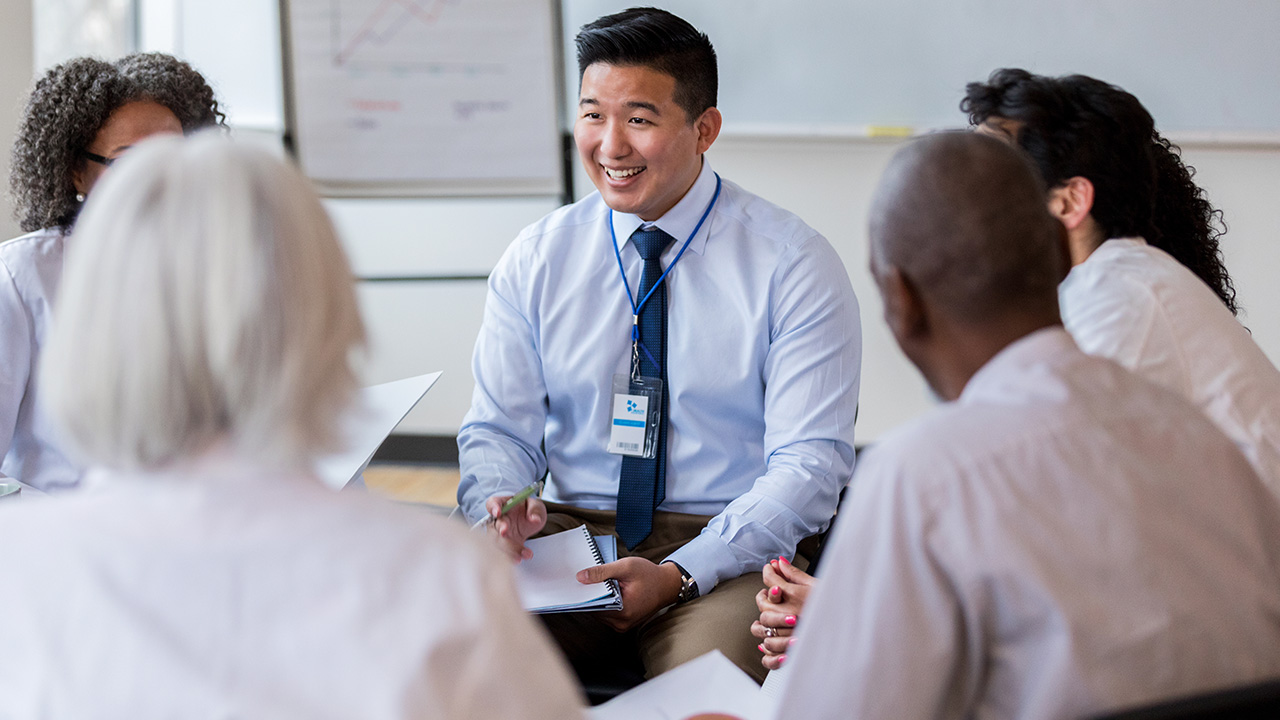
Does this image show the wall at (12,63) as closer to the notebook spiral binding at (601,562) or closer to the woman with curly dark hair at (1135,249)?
the notebook spiral binding at (601,562)

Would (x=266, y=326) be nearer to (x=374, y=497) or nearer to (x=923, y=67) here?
(x=374, y=497)

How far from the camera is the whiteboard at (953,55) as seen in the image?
Answer: 3547mm

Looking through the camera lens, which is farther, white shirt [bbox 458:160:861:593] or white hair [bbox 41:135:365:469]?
white shirt [bbox 458:160:861:593]

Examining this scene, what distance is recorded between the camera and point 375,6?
3777 millimetres

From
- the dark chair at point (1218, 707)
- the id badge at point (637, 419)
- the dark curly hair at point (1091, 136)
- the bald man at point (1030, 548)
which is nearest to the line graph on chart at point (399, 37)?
the id badge at point (637, 419)

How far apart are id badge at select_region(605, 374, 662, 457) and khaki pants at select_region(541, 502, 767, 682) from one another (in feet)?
0.48

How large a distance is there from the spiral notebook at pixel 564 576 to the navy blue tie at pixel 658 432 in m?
0.15

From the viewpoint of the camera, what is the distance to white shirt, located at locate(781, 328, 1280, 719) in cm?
81

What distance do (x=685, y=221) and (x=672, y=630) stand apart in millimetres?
826

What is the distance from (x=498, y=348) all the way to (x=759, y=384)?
0.55 m

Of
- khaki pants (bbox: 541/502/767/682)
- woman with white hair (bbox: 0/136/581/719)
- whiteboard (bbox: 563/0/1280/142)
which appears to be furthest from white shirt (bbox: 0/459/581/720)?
whiteboard (bbox: 563/0/1280/142)

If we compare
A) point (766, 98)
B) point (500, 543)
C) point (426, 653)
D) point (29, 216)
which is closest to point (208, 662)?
point (426, 653)

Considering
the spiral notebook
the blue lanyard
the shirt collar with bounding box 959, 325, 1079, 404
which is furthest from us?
the blue lanyard

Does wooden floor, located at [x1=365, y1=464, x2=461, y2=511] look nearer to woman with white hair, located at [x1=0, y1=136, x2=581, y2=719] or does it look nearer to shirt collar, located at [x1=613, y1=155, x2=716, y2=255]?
shirt collar, located at [x1=613, y1=155, x2=716, y2=255]
